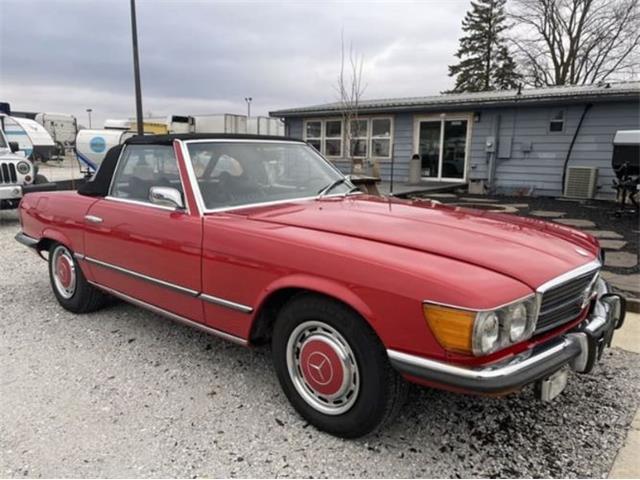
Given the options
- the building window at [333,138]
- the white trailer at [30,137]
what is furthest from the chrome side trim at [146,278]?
the white trailer at [30,137]

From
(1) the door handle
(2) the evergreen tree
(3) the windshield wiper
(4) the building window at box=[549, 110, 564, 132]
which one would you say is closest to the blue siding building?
(4) the building window at box=[549, 110, 564, 132]

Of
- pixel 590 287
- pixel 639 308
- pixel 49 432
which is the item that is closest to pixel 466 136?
pixel 639 308

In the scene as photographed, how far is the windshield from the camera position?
125 inches

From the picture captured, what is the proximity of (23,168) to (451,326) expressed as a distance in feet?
32.5

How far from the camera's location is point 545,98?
39.3 feet

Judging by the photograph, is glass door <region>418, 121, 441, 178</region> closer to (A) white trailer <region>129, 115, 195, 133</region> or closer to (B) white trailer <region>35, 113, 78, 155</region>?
(A) white trailer <region>129, 115, 195, 133</region>

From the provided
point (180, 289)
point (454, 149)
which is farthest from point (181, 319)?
point (454, 149)

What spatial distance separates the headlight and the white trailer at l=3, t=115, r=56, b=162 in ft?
59.2

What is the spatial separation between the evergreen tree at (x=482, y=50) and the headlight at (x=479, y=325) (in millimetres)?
34514

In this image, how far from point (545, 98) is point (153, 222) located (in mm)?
Answer: 11737

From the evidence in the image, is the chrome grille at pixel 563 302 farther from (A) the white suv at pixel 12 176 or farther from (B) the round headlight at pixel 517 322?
→ (A) the white suv at pixel 12 176

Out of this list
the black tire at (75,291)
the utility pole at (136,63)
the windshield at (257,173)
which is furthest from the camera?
the utility pole at (136,63)

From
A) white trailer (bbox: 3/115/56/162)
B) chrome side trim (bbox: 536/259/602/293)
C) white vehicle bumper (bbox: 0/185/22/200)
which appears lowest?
white vehicle bumper (bbox: 0/185/22/200)

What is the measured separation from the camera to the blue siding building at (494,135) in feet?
38.7
